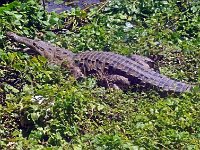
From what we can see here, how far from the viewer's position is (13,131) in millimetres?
5633

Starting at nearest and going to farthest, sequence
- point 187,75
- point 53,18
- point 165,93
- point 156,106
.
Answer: point 156,106 < point 165,93 < point 187,75 < point 53,18

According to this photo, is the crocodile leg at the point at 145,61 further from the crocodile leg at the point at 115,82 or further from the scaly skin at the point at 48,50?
the scaly skin at the point at 48,50

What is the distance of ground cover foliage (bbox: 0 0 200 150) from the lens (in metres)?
5.48

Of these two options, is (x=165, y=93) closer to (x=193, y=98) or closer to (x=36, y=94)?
(x=193, y=98)

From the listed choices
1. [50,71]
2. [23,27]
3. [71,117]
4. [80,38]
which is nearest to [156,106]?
[71,117]

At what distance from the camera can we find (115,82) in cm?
680

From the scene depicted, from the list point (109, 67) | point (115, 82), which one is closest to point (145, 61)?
point (109, 67)

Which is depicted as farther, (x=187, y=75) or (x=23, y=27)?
(x=23, y=27)

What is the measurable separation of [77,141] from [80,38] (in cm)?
257

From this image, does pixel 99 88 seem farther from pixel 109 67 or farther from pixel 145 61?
pixel 145 61

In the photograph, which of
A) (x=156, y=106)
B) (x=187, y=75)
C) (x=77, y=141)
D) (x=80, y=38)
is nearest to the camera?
(x=77, y=141)

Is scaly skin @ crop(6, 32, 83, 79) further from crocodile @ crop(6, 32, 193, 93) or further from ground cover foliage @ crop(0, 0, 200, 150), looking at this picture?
ground cover foliage @ crop(0, 0, 200, 150)

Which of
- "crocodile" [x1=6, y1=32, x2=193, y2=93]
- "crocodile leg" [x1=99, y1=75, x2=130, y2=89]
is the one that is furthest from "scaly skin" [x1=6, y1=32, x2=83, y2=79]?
"crocodile leg" [x1=99, y1=75, x2=130, y2=89]

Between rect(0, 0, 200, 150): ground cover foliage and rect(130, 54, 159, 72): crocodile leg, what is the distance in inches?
5.8
